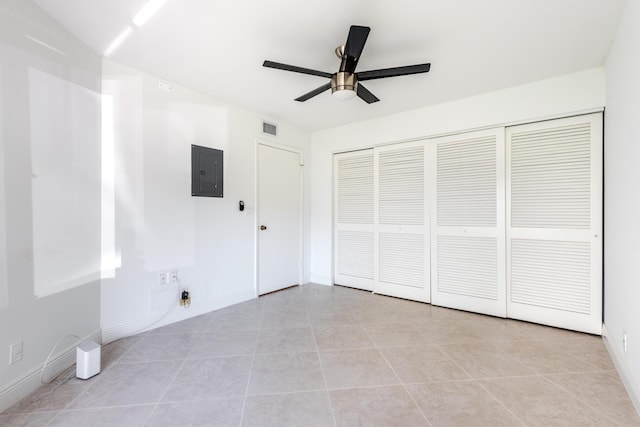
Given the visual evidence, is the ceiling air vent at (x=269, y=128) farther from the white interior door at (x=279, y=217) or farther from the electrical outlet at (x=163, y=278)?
the electrical outlet at (x=163, y=278)

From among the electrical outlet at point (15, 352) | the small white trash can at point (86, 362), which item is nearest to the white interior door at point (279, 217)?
the small white trash can at point (86, 362)

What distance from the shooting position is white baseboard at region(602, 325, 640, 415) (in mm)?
1604

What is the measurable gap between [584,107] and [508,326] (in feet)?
7.23

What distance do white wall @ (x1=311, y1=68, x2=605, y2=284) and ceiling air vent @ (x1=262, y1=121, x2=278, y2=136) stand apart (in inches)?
31.8

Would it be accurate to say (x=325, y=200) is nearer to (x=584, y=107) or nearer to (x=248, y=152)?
(x=248, y=152)

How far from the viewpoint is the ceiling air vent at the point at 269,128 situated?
369 centimetres

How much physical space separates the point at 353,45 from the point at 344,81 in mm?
337

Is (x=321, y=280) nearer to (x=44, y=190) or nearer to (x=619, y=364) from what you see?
(x=619, y=364)

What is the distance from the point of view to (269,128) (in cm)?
376

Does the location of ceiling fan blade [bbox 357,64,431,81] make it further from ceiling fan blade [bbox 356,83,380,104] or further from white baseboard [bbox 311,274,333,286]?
white baseboard [bbox 311,274,333,286]

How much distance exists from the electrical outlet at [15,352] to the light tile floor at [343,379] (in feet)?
0.85

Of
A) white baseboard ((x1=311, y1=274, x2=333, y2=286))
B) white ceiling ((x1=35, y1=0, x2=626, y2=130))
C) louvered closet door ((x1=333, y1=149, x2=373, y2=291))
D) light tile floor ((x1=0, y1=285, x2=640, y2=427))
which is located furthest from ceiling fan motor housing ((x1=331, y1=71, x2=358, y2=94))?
white baseboard ((x1=311, y1=274, x2=333, y2=286))

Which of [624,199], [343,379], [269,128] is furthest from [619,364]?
[269,128]

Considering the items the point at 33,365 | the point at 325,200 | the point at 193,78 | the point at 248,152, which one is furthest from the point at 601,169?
the point at 33,365
